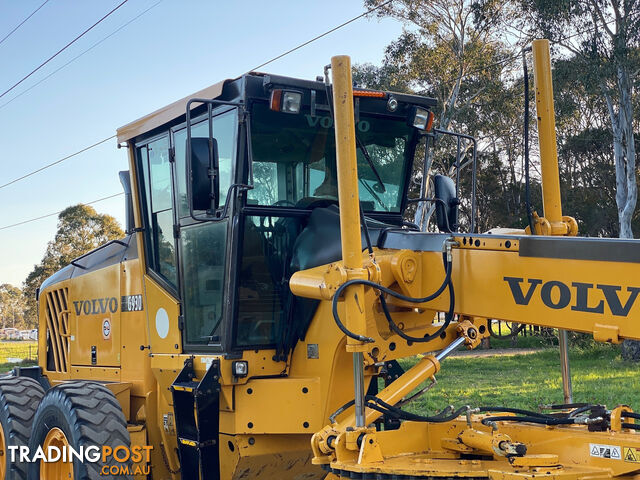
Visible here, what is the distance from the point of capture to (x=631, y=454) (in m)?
3.88

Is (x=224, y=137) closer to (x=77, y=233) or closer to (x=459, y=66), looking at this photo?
(x=459, y=66)

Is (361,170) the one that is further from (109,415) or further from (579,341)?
(579,341)

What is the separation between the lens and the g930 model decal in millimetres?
6633

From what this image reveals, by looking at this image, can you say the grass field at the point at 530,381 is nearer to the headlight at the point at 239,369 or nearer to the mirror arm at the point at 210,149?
the headlight at the point at 239,369

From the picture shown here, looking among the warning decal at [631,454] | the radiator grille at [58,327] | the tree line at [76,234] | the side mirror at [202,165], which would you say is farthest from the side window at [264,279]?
the tree line at [76,234]

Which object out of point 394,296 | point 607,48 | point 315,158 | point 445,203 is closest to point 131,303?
point 315,158

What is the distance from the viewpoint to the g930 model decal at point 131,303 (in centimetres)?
663

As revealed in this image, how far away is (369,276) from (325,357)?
3.52 ft

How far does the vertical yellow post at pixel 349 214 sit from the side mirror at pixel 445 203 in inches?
58.0

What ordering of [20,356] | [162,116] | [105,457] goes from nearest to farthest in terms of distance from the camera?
1. [105,457]
2. [162,116]
3. [20,356]

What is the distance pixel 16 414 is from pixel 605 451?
4723 millimetres

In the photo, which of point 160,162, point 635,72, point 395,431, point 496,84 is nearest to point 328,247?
point 395,431

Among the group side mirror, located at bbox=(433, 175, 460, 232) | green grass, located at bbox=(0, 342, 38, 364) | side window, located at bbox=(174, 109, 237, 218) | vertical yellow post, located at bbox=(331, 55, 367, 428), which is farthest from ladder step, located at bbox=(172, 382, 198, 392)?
green grass, located at bbox=(0, 342, 38, 364)

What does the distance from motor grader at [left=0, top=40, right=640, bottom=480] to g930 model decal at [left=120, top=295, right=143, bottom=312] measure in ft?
0.08
